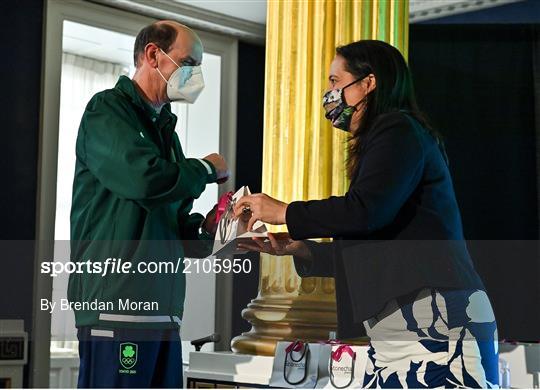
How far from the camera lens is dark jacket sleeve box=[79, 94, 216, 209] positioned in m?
2.07

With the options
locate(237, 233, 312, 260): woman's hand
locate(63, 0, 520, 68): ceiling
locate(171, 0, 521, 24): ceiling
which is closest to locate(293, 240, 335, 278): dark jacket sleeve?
locate(237, 233, 312, 260): woman's hand

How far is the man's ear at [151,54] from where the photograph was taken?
2.33 metres

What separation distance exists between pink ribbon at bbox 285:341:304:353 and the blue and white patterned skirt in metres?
1.47

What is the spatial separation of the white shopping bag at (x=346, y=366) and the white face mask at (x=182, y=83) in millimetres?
1093

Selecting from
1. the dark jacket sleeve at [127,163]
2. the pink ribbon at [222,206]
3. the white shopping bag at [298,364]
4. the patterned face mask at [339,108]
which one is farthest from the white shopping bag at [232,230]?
the white shopping bag at [298,364]

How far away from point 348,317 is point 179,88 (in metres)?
0.83

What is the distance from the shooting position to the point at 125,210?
2109mm

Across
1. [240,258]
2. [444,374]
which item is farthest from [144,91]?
[240,258]

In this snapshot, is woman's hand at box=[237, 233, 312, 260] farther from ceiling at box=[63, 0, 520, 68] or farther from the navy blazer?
ceiling at box=[63, 0, 520, 68]

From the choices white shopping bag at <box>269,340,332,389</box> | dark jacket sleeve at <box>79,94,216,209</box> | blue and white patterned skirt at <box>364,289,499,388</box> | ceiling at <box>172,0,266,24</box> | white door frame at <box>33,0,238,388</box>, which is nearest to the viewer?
blue and white patterned skirt at <box>364,289,499,388</box>

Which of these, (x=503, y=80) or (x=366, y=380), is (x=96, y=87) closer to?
(x=503, y=80)

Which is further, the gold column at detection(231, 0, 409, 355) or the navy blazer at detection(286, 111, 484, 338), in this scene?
the gold column at detection(231, 0, 409, 355)

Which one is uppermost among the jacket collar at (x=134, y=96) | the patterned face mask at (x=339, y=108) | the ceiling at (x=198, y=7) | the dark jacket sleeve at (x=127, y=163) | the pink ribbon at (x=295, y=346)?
the ceiling at (x=198, y=7)

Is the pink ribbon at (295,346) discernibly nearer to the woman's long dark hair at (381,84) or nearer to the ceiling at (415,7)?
the woman's long dark hair at (381,84)
